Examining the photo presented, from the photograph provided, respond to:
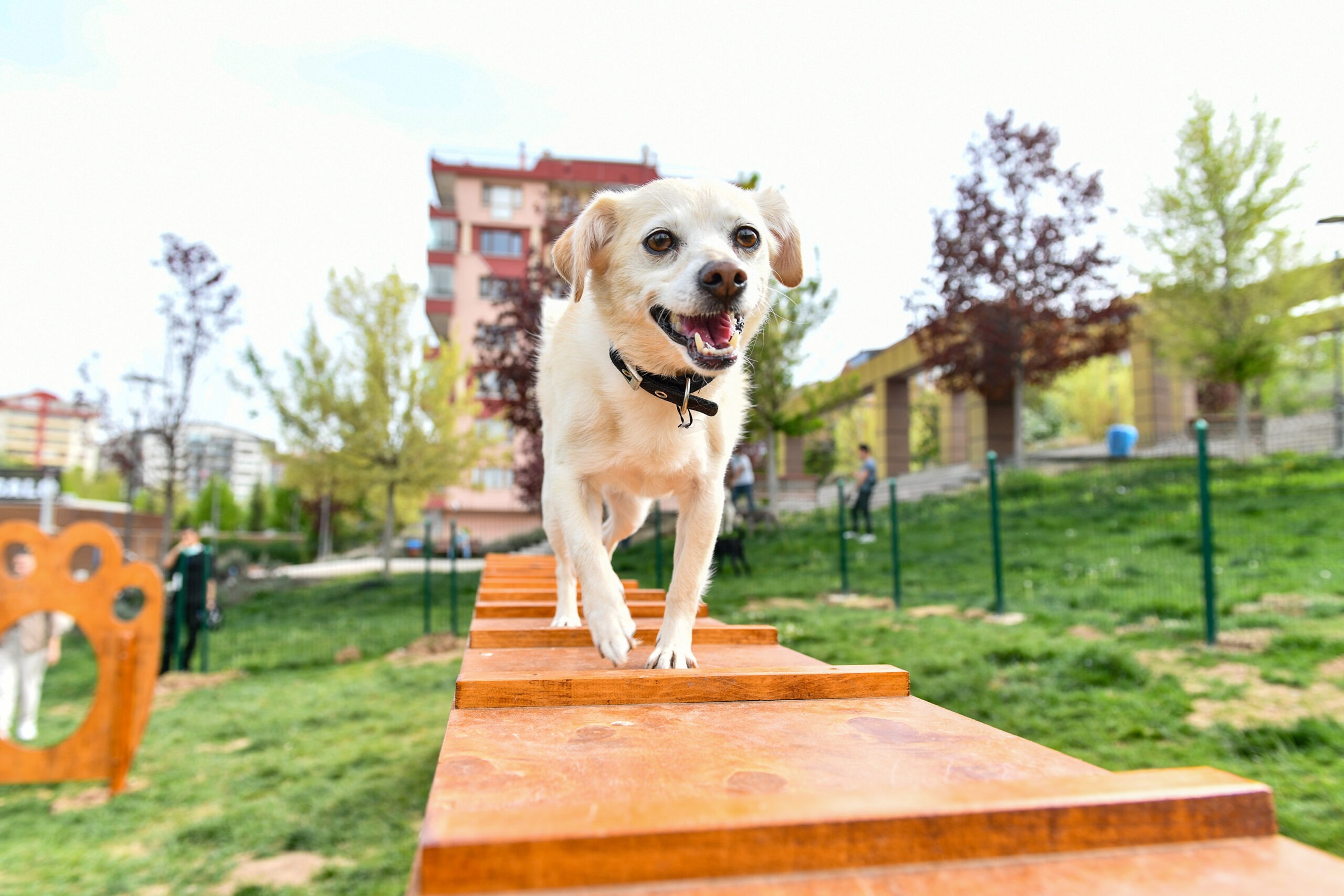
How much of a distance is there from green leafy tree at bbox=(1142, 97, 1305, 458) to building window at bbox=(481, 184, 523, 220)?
30.9 meters

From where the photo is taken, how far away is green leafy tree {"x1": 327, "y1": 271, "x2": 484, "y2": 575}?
64.3 feet

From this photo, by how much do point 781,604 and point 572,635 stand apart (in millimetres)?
8300

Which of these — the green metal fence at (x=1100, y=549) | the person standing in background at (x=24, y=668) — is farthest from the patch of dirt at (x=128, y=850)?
the green metal fence at (x=1100, y=549)

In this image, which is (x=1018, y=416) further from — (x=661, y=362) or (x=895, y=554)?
(x=661, y=362)

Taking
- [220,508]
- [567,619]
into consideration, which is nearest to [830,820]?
[567,619]

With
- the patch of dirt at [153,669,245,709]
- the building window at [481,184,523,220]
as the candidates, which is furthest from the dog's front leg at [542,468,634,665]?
the building window at [481,184,523,220]

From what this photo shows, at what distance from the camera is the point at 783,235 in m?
2.94

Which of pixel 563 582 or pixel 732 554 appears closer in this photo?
pixel 563 582

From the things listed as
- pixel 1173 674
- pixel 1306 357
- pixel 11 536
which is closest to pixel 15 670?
pixel 11 536

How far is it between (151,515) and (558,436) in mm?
41277

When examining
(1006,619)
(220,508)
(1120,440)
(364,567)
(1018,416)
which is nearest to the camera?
(1006,619)

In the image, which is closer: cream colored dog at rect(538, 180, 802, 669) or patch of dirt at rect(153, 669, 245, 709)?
cream colored dog at rect(538, 180, 802, 669)

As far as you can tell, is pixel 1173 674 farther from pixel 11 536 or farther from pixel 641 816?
pixel 11 536

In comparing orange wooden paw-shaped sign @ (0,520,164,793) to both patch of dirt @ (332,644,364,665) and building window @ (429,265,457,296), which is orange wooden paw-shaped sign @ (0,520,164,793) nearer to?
patch of dirt @ (332,644,364,665)
